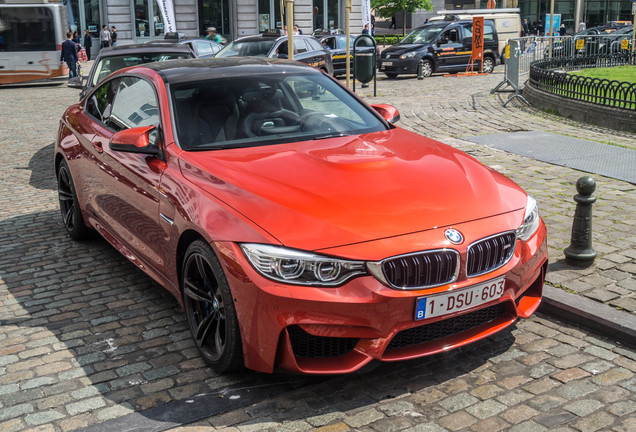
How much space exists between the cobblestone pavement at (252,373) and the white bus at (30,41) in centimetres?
2020

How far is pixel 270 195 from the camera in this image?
4035mm

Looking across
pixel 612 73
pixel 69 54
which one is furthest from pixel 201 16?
pixel 612 73

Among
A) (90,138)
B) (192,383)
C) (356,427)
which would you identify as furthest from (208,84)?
(356,427)

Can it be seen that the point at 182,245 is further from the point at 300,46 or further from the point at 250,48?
the point at 300,46

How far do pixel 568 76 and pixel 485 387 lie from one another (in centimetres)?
1153

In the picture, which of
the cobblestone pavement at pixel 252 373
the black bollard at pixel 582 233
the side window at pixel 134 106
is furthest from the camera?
the black bollard at pixel 582 233

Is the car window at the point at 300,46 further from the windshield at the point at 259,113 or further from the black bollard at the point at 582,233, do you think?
the black bollard at the point at 582,233

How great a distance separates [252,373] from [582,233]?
2759mm

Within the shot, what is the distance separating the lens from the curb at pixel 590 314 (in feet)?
14.8

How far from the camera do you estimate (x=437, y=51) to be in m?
25.0

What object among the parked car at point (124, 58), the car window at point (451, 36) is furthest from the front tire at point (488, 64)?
the parked car at point (124, 58)

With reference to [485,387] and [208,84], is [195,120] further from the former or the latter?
[485,387]

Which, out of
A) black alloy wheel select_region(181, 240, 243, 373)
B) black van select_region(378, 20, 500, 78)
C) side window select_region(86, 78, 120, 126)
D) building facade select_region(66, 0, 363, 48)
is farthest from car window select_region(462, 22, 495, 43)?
black alloy wheel select_region(181, 240, 243, 373)

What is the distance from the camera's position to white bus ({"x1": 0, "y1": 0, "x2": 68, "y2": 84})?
2495 centimetres
